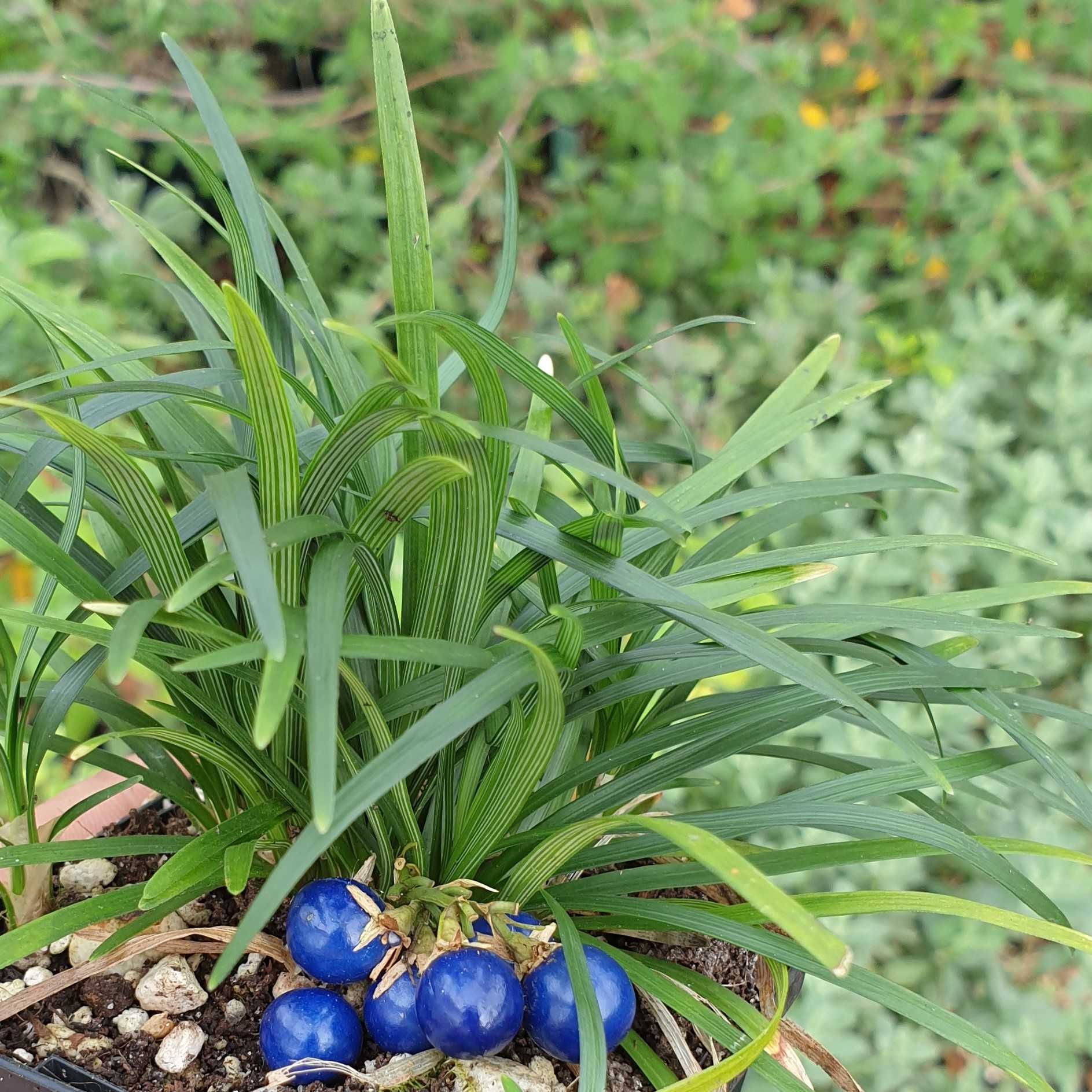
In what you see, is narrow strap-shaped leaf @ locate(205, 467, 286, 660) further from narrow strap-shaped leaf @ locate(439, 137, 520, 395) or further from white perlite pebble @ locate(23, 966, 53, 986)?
white perlite pebble @ locate(23, 966, 53, 986)

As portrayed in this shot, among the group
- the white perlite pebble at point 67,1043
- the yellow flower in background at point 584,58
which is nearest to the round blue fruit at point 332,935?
the white perlite pebble at point 67,1043

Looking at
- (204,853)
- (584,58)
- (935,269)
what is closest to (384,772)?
(204,853)

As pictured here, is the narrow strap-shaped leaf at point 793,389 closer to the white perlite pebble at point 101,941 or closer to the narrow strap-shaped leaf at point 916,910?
the narrow strap-shaped leaf at point 916,910

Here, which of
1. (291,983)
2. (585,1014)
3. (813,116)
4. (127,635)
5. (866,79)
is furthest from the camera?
(866,79)

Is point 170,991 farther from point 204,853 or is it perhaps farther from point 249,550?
point 249,550

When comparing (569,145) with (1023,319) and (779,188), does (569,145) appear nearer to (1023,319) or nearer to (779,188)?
(779,188)
